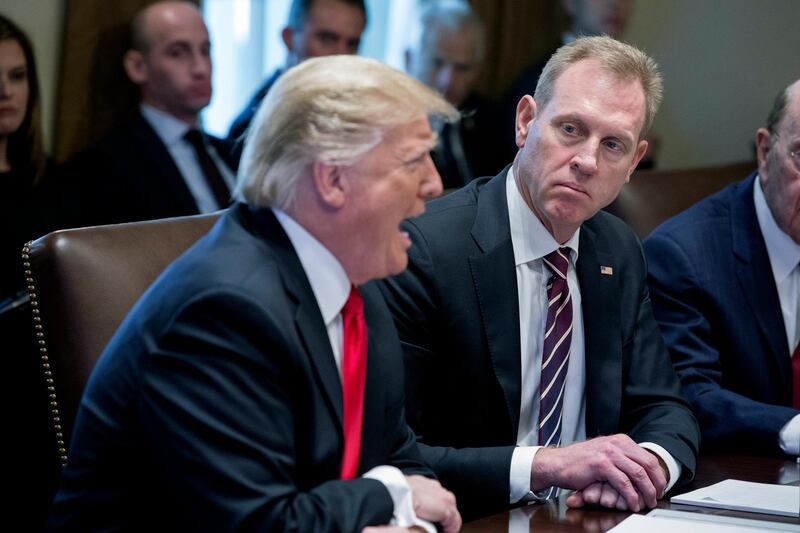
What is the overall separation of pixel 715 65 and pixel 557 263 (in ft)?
12.7

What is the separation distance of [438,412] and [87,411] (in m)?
0.83

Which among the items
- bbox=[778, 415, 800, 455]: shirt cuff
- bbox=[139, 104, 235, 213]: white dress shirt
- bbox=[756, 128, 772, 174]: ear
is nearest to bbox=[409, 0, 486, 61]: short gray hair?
bbox=[139, 104, 235, 213]: white dress shirt

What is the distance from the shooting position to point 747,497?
183 cm

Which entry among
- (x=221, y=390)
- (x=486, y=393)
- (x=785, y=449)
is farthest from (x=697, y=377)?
(x=221, y=390)

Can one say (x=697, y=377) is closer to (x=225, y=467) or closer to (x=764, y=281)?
(x=764, y=281)

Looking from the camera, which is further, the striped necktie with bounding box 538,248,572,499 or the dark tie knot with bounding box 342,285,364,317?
the striped necktie with bounding box 538,248,572,499

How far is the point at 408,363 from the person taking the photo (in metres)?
2.08

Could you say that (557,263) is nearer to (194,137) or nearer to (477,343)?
(477,343)

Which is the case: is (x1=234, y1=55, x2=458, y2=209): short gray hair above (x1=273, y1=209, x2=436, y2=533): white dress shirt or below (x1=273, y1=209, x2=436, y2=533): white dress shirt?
above

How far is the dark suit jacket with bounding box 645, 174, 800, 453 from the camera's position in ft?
8.20

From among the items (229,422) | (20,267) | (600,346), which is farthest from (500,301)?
(20,267)

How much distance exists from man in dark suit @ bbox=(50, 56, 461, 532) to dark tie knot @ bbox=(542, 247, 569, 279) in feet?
2.02

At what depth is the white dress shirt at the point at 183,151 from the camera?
3912 millimetres

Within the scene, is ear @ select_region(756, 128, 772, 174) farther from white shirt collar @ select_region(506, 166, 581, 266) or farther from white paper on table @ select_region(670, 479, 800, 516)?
white paper on table @ select_region(670, 479, 800, 516)
